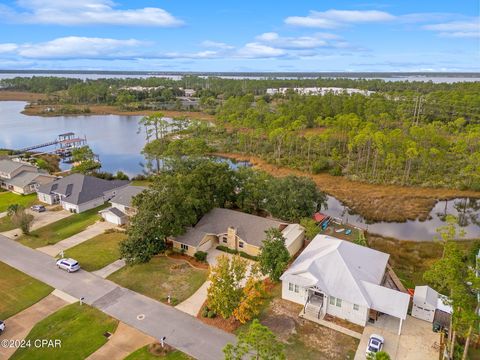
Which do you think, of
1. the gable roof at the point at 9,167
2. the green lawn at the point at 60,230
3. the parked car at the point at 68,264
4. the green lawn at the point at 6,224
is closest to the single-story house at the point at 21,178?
the gable roof at the point at 9,167

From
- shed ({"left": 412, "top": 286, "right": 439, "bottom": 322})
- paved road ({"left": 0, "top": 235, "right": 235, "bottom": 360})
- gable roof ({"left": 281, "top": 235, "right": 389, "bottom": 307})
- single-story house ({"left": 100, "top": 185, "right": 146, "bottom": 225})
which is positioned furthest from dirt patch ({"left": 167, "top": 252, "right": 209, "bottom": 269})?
shed ({"left": 412, "top": 286, "right": 439, "bottom": 322})

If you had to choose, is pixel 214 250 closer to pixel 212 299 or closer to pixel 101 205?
pixel 212 299

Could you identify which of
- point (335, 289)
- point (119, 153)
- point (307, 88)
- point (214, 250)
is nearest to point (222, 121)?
point (119, 153)

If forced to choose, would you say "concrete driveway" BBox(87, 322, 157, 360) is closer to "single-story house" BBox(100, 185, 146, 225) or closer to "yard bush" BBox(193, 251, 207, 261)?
"yard bush" BBox(193, 251, 207, 261)

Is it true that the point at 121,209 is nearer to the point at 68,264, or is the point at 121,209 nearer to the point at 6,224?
the point at 68,264

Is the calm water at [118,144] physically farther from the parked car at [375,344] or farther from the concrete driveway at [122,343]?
the concrete driveway at [122,343]
